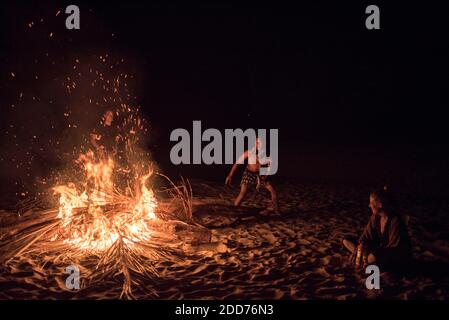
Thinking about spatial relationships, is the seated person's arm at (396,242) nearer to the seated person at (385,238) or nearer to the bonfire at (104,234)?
the seated person at (385,238)

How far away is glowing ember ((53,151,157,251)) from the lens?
5395 millimetres

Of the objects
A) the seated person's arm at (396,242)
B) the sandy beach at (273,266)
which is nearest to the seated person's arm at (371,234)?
the seated person's arm at (396,242)

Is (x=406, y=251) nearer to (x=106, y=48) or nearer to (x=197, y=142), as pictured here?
(x=197, y=142)

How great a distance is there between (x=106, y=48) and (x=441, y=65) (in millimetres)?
19802

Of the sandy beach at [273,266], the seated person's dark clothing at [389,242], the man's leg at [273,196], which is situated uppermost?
the man's leg at [273,196]

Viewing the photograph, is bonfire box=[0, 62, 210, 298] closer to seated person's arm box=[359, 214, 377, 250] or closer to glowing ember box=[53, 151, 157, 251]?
glowing ember box=[53, 151, 157, 251]

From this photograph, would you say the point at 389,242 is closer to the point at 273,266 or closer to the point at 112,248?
the point at 273,266

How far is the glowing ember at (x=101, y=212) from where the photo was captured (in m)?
5.39

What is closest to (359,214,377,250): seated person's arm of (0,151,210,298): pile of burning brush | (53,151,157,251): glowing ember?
(0,151,210,298): pile of burning brush

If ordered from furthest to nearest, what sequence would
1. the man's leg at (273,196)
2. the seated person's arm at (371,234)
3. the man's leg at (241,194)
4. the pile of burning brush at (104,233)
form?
the man's leg at (241,194)
the man's leg at (273,196)
the pile of burning brush at (104,233)
the seated person's arm at (371,234)

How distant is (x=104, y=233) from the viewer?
541cm

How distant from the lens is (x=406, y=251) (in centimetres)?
431

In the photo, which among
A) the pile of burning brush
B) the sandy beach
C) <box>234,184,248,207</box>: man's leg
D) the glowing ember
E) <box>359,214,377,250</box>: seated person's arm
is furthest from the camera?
<box>234,184,248,207</box>: man's leg

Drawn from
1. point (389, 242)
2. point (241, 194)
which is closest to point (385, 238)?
point (389, 242)
